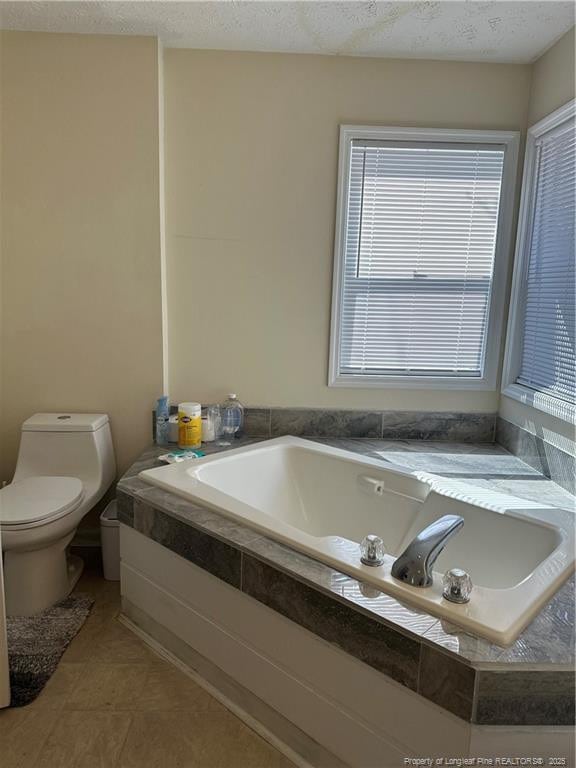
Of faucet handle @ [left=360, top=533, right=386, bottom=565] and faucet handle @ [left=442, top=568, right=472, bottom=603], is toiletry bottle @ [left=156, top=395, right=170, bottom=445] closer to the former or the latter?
faucet handle @ [left=360, top=533, right=386, bottom=565]

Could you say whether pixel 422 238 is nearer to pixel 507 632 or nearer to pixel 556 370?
pixel 556 370

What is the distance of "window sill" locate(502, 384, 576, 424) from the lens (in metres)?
2.00

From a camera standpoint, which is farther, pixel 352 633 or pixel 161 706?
pixel 161 706

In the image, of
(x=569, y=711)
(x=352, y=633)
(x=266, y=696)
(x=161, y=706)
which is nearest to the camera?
(x=569, y=711)

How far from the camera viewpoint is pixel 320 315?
8.36 feet

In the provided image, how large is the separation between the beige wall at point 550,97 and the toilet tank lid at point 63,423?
2.02 meters

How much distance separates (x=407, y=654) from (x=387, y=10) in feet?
7.28

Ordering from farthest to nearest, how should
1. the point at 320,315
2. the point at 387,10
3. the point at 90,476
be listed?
1. the point at 320,315
2. the point at 90,476
3. the point at 387,10

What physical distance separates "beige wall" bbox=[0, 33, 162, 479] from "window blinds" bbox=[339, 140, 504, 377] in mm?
987

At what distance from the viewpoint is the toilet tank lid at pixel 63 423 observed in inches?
92.4

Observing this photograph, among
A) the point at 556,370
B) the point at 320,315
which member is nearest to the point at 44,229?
the point at 320,315

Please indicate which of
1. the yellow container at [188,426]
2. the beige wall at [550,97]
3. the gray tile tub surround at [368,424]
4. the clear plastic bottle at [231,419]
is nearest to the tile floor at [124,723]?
the yellow container at [188,426]

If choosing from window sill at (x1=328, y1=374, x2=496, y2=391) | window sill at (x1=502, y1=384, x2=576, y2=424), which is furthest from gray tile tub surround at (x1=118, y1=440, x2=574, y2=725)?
window sill at (x1=328, y1=374, x2=496, y2=391)

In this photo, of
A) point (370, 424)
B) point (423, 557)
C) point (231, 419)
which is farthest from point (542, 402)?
point (231, 419)
